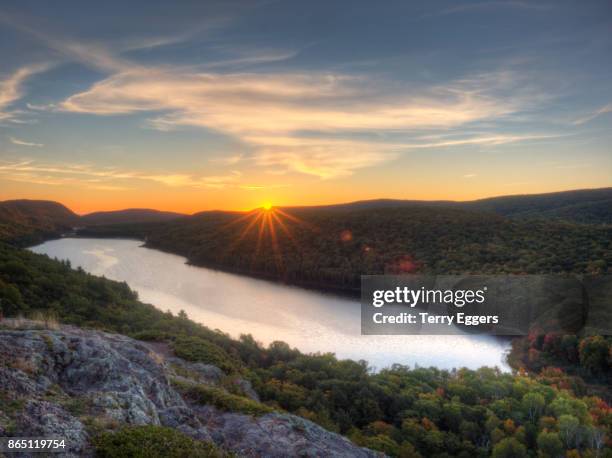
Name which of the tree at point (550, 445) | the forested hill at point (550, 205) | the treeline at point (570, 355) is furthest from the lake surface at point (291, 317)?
the forested hill at point (550, 205)

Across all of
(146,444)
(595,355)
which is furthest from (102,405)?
(595,355)

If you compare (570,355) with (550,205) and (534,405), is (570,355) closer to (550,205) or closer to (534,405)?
(534,405)

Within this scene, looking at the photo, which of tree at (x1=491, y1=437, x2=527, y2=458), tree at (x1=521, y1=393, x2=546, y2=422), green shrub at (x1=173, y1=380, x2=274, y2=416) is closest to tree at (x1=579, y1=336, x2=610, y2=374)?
tree at (x1=521, y1=393, x2=546, y2=422)

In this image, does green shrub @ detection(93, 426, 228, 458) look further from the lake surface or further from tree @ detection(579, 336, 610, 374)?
tree @ detection(579, 336, 610, 374)

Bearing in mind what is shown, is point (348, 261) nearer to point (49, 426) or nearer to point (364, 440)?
point (364, 440)

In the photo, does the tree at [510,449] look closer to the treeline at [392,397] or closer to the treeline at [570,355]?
the treeline at [392,397]

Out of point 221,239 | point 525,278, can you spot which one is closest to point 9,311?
point 525,278
